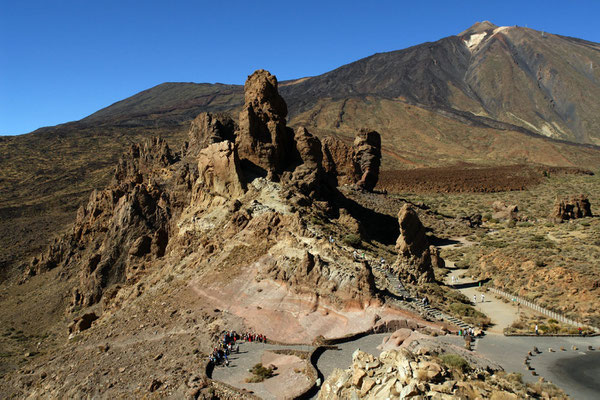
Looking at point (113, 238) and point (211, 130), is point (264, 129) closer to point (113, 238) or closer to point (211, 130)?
point (211, 130)

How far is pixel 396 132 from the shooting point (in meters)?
139

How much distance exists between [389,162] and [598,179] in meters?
40.8

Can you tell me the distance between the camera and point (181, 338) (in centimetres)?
1802

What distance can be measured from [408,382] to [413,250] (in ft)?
62.6

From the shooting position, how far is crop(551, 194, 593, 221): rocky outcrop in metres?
49.1

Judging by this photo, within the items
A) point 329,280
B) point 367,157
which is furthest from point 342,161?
point 329,280

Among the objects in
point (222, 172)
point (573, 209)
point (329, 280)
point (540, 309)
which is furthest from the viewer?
point (573, 209)

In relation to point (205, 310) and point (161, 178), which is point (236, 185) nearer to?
point (205, 310)

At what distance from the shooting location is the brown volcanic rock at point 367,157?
177 ft

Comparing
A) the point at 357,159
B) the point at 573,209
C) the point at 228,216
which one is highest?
the point at 357,159

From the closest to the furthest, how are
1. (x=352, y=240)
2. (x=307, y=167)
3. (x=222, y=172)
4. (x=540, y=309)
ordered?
1. (x=540, y=309)
2. (x=352, y=240)
3. (x=222, y=172)
4. (x=307, y=167)

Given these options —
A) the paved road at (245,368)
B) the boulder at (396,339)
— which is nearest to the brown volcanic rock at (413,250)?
the boulder at (396,339)

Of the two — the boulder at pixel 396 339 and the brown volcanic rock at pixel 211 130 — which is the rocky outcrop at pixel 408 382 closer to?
the boulder at pixel 396 339

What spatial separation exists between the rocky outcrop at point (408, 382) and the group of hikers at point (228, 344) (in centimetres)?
666
